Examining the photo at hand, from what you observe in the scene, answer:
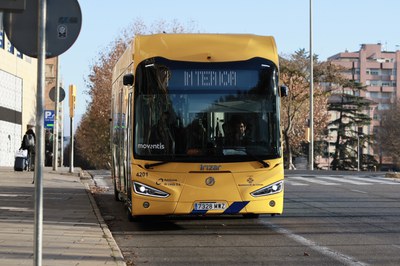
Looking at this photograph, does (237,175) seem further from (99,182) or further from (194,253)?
(99,182)

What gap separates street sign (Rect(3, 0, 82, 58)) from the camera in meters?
5.48

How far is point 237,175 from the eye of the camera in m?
11.0

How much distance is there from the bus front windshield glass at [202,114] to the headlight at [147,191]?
0.46 m

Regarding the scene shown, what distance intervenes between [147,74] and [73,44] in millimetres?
5473

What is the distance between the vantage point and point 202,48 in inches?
447

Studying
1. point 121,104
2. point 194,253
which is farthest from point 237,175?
point 121,104

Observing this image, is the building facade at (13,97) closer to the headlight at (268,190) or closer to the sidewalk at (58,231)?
the sidewalk at (58,231)

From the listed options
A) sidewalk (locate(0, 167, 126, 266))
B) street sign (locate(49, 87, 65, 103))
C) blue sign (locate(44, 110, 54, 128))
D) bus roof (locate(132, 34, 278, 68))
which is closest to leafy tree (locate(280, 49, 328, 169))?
street sign (locate(49, 87, 65, 103))

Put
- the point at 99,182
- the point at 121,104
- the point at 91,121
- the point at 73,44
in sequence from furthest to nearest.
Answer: the point at 91,121
the point at 99,182
the point at 121,104
the point at 73,44

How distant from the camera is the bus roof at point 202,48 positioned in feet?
36.8

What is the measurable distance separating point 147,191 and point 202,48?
2.54 m

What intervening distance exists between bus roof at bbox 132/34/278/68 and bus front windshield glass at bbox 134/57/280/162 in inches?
5.3

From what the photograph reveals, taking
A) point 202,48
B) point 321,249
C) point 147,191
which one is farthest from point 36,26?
point 202,48

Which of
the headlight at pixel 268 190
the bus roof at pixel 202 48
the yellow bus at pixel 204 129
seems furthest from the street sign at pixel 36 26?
the headlight at pixel 268 190
